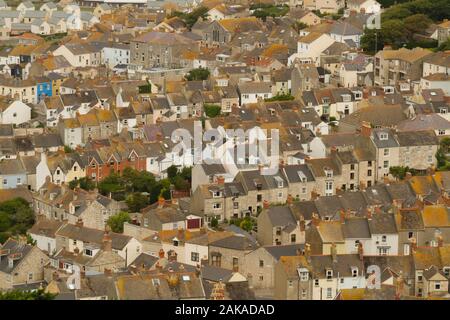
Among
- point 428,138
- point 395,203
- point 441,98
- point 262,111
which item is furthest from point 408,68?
point 395,203

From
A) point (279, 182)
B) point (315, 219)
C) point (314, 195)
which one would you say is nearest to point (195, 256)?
point (315, 219)

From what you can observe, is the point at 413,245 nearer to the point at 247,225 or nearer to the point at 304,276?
the point at 304,276

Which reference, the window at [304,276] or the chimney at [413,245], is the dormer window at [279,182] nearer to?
the chimney at [413,245]

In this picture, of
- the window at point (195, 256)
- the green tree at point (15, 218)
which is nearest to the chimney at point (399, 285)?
the window at point (195, 256)

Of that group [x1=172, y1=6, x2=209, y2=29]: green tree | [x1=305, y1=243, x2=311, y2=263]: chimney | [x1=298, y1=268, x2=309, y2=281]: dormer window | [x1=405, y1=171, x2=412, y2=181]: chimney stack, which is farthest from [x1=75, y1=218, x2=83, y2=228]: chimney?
[x1=172, y1=6, x2=209, y2=29]: green tree

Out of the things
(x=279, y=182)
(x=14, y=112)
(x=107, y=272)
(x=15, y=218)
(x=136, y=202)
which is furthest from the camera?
(x=14, y=112)
